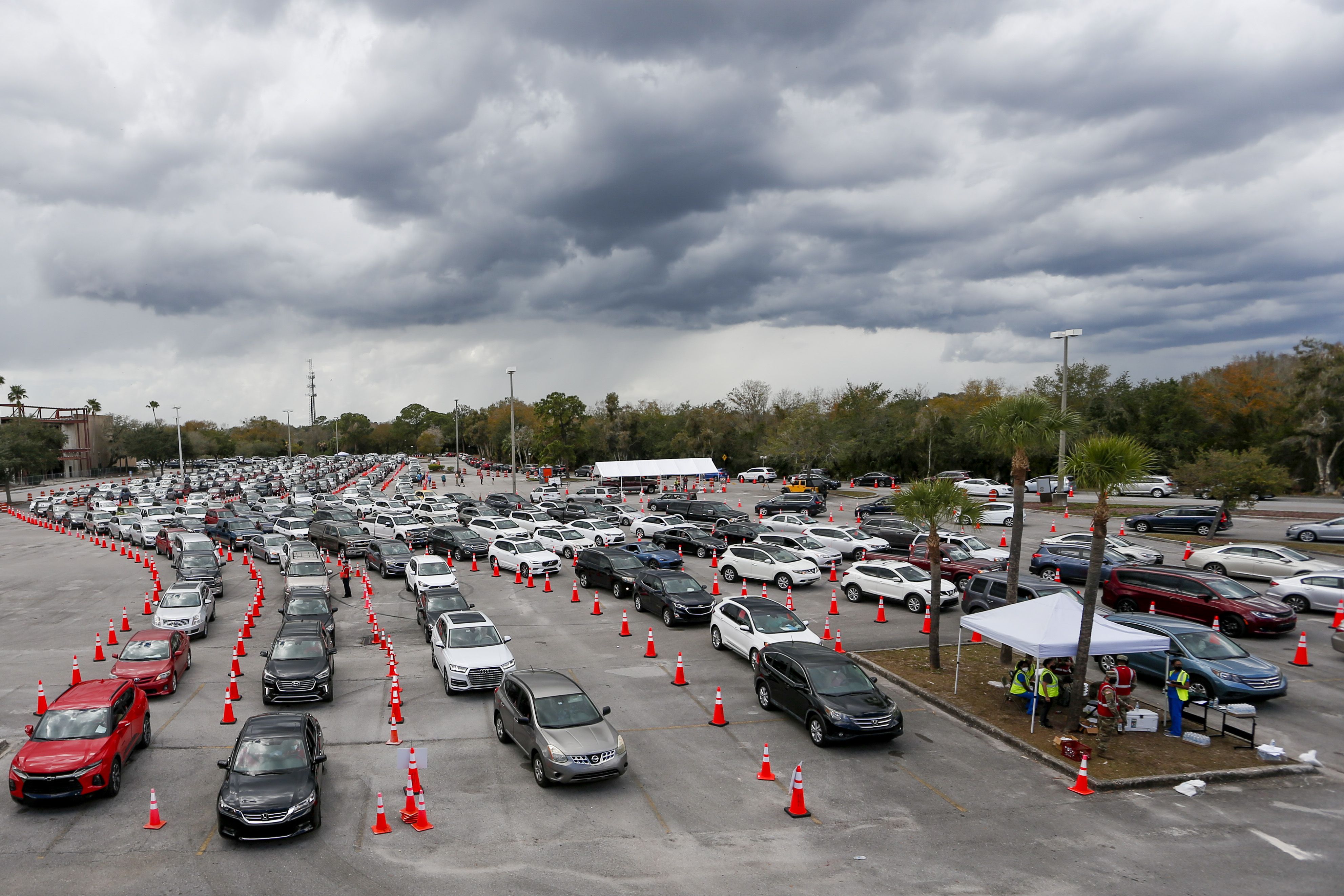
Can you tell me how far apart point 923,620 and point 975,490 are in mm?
38975

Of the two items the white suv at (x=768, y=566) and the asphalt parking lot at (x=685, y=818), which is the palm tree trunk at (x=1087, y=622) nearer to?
the asphalt parking lot at (x=685, y=818)

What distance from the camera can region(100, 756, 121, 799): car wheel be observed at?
11539 millimetres

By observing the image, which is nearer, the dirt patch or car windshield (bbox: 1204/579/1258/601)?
the dirt patch

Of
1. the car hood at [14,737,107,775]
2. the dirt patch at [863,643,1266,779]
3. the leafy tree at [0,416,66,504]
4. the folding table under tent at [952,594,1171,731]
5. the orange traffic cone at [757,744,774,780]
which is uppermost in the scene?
the leafy tree at [0,416,66,504]

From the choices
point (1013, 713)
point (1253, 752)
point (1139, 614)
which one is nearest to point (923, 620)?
point (1139, 614)

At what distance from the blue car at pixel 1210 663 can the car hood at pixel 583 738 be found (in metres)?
11.3

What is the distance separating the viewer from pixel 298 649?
16766 millimetres

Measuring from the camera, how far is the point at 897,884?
9.40m

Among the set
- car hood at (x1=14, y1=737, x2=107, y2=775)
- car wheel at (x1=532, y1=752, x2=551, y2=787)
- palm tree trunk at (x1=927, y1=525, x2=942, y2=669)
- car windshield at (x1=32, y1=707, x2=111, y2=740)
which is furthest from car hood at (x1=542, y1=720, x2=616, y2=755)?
palm tree trunk at (x1=927, y1=525, x2=942, y2=669)

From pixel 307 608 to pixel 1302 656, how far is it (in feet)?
85.5

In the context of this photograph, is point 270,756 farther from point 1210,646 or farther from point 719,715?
point 1210,646

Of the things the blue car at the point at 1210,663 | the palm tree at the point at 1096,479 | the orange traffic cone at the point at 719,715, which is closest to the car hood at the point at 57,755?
the orange traffic cone at the point at 719,715

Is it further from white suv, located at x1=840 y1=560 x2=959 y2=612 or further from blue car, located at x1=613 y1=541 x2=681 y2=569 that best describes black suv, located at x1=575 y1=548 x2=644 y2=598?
white suv, located at x1=840 y1=560 x2=959 y2=612

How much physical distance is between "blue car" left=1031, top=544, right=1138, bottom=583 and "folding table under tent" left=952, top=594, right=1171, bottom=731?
12.7 m
